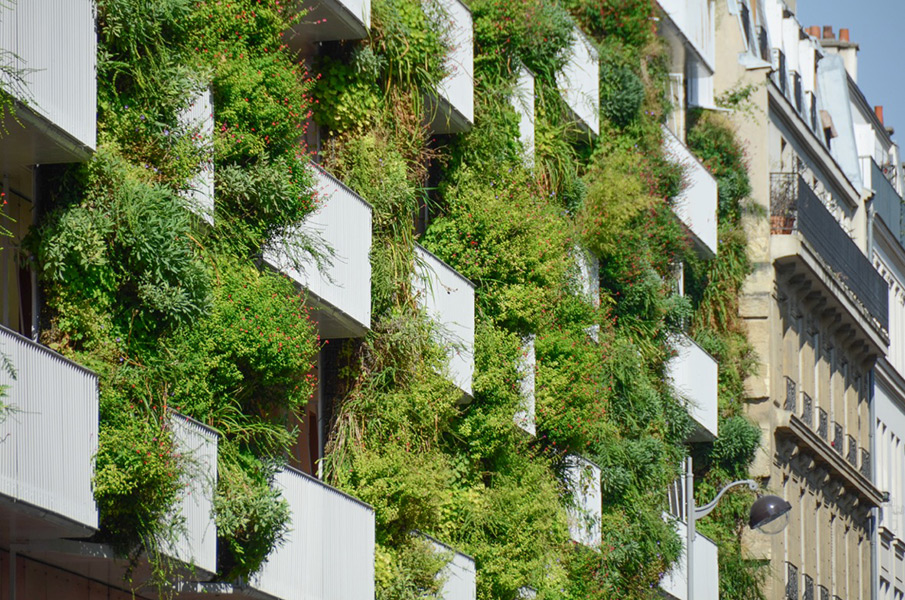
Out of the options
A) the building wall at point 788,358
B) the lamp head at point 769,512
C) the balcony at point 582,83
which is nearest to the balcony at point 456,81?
the balcony at point 582,83

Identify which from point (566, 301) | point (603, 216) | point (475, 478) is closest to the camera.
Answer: point (475, 478)

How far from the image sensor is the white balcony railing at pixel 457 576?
22812mm

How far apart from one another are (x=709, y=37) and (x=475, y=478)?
46.0 ft

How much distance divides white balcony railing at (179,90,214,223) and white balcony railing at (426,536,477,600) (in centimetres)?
559

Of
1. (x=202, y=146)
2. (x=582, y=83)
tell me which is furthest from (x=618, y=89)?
(x=202, y=146)

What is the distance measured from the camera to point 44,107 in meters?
16.0

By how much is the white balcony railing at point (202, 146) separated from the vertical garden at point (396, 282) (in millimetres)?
89

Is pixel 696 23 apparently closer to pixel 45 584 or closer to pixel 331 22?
pixel 331 22

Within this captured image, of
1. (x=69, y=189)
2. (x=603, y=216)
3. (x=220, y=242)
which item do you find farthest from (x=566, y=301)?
(x=69, y=189)

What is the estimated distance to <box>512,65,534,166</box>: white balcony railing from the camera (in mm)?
26844

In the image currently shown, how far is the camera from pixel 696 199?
33812mm

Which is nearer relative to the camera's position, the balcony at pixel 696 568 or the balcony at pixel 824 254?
the balcony at pixel 696 568

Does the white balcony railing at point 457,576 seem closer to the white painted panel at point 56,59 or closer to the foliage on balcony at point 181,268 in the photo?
the foliage on balcony at point 181,268

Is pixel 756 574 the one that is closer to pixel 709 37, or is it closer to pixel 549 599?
pixel 709 37
